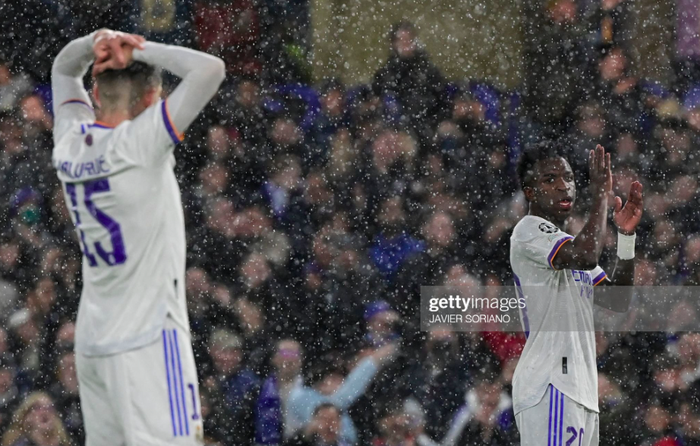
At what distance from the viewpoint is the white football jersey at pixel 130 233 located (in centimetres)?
253

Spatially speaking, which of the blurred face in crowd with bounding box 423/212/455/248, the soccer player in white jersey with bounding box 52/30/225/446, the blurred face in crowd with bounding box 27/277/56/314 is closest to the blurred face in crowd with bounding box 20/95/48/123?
the blurred face in crowd with bounding box 27/277/56/314

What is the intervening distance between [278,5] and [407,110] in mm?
980

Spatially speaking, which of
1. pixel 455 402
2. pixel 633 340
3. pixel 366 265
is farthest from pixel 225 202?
pixel 633 340

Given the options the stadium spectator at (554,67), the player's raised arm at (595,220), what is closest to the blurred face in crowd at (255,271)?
the stadium spectator at (554,67)

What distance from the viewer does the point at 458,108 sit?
20.3ft

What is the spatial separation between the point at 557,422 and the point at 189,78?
6.19 feet

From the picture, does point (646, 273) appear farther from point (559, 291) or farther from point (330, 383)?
point (559, 291)

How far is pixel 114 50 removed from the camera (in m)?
2.56

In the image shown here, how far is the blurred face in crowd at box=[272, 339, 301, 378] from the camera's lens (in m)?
5.84

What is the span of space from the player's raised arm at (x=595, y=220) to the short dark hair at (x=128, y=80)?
1.63 meters

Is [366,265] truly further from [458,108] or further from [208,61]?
[208,61]

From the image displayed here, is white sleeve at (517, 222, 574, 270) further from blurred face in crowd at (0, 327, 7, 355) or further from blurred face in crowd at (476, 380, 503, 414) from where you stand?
blurred face in crowd at (0, 327, 7, 355)

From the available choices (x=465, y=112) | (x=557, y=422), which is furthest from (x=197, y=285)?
(x=557, y=422)

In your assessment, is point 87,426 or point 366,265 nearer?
point 87,426
